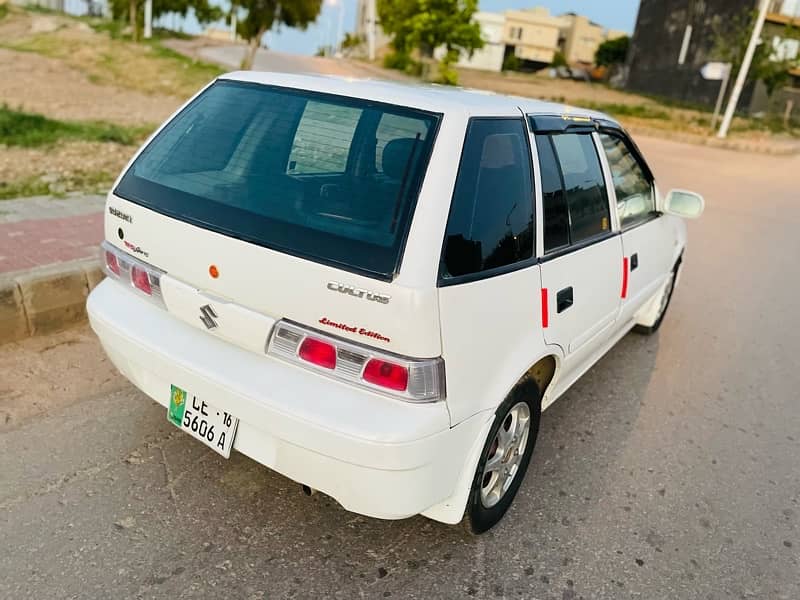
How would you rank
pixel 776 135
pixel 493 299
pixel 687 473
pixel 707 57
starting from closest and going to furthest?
pixel 493 299, pixel 687 473, pixel 776 135, pixel 707 57

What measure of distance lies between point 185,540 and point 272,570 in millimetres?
374

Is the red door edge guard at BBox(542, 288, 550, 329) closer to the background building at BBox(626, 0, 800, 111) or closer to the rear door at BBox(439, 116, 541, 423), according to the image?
the rear door at BBox(439, 116, 541, 423)

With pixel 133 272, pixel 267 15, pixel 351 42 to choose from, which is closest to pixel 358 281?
pixel 133 272

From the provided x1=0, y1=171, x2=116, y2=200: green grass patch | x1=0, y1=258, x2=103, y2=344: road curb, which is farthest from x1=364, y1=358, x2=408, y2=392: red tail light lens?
x1=0, y1=171, x2=116, y2=200: green grass patch

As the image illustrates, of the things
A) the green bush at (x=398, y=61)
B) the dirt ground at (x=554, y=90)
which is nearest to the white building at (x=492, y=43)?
the dirt ground at (x=554, y=90)

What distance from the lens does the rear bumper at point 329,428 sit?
6.71 feet

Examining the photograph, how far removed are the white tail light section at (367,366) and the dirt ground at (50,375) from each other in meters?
1.81

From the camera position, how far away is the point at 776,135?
86.4 ft

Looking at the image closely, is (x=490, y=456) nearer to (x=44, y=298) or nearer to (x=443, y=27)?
(x=44, y=298)

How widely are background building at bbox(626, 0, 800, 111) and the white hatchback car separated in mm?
31908

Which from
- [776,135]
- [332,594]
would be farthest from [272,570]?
[776,135]

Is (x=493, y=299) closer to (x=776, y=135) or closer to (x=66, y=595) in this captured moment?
(x=66, y=595)

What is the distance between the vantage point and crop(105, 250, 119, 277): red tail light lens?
2754 millimetres

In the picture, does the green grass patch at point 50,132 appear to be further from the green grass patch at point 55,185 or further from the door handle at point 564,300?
the door handle at point 564,300
